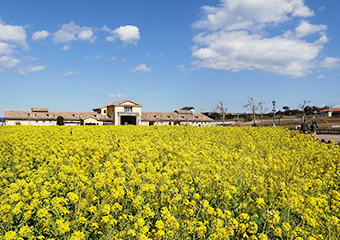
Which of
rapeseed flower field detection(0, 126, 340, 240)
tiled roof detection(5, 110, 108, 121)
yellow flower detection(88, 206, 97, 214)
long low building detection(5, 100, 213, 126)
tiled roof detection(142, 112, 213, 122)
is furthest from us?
tiled roof detection(142, 112, 213, 122)

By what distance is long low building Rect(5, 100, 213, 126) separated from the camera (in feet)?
169

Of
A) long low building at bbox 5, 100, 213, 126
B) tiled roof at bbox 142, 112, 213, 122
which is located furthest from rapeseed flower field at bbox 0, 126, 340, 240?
tiled roof at bbox 142, 112, 213, 122

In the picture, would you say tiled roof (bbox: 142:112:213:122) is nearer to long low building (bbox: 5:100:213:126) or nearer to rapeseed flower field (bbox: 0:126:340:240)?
long low building (bbox: 5:100:213:126)

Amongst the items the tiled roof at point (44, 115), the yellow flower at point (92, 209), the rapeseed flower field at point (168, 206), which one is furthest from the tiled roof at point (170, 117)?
the yellow flower at point (92, 209)

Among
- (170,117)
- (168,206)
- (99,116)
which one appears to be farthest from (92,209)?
(170,117)

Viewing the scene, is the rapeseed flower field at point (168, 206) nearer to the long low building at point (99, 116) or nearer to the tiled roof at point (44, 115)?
the long low building at point (99, 116)

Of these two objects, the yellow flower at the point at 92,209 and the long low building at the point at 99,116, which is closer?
the yellow flower at the point at 92,209

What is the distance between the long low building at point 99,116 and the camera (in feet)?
169

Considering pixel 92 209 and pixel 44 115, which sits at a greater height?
pixel 44 115

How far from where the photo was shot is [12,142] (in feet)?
26.3

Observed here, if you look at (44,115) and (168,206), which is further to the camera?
(44,115)

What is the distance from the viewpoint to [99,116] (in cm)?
5612

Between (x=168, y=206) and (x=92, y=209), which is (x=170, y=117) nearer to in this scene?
(x=168, y=206)

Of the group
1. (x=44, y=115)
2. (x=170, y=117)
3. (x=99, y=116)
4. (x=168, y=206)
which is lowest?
(x=168, y=206)
